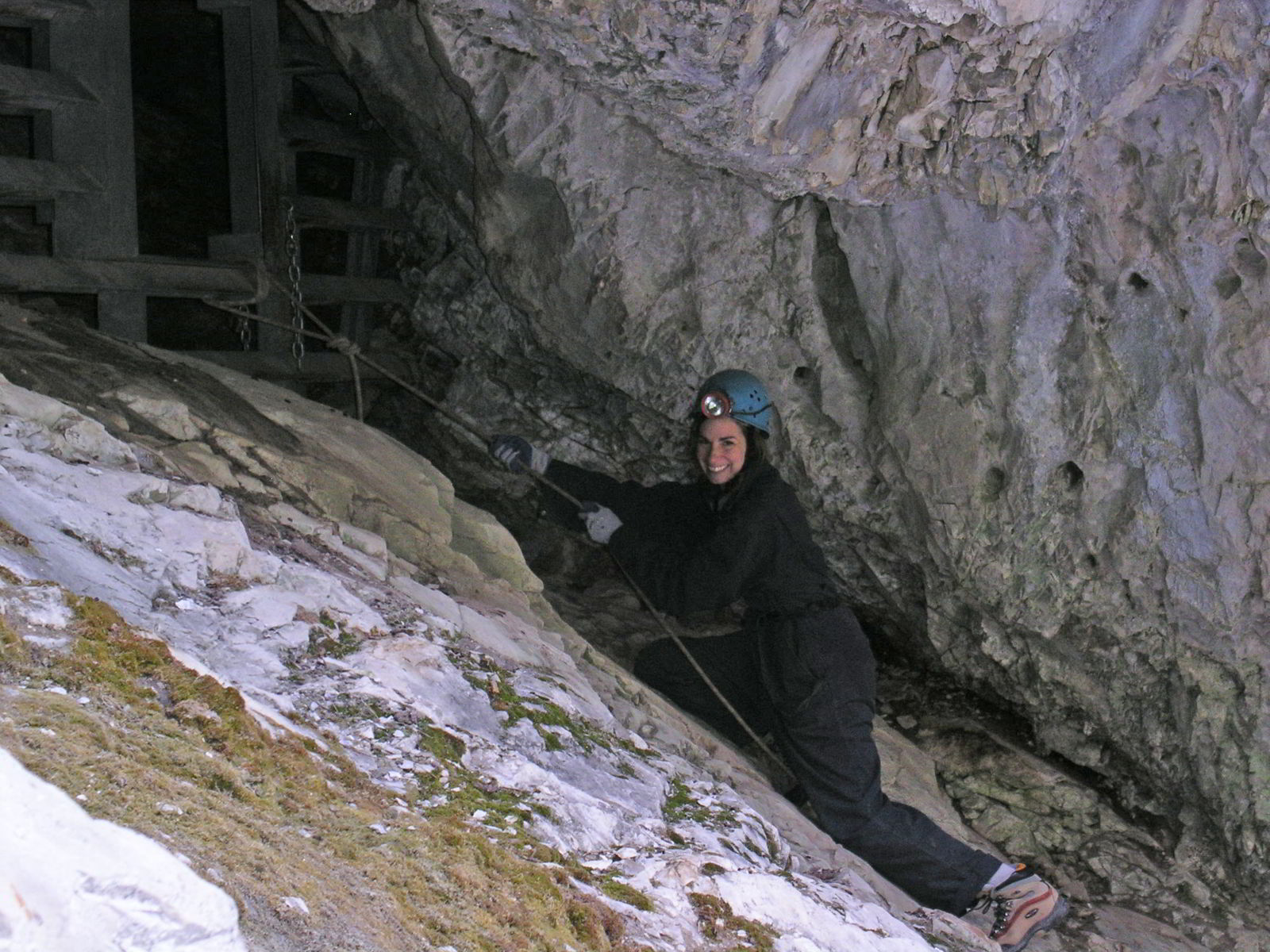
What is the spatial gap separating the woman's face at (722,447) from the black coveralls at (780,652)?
60 mm

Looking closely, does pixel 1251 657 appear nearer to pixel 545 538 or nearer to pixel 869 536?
pixel 869 536

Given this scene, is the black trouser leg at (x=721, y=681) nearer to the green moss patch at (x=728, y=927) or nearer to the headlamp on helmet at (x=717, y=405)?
the headlamp on helmet at (x=717, y=405)

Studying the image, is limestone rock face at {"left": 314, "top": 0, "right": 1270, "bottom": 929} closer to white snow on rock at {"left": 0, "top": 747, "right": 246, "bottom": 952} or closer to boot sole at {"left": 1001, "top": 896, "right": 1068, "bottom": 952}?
boot sole at {"left": 1001, "top": 896, "right": 1068, "bottom": 952}

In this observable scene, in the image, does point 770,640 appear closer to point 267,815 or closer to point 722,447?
point 722,447

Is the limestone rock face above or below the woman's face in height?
above

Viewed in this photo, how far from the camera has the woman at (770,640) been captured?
3814 millimetres

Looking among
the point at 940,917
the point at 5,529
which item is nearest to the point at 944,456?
the point at 940,917

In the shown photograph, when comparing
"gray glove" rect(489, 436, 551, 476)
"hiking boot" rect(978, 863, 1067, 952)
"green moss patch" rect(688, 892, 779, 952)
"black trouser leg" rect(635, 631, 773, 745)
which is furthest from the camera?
"gray glove" rect(489, 436, 551, 476)

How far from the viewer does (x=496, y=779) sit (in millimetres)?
2002

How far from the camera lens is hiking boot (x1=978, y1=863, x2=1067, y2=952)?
144 inches

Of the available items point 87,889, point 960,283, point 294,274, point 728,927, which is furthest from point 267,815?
point 294,274

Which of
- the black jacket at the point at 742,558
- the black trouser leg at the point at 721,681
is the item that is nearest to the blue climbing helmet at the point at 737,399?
the black jacket at the point at 742,558

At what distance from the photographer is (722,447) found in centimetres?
427

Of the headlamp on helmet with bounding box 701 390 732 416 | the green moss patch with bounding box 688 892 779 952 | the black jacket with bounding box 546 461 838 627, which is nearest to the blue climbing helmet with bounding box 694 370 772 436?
the headlamp on helmet with bounding box 701 390 732 416
